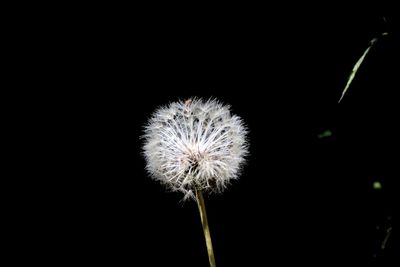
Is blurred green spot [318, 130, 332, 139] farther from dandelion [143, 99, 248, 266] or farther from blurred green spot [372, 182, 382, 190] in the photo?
dandelion [143, 99, 248, 266]

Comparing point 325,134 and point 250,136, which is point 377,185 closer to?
point 325,134

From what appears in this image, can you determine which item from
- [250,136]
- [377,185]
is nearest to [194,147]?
[250,136]

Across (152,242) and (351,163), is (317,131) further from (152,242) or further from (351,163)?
(152,242)

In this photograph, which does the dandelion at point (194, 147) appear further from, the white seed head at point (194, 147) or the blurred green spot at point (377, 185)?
the blurred green spot at point (377, 185)

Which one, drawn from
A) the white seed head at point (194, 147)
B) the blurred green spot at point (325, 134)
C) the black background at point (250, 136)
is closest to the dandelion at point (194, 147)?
the white seed head at point (194, 147)

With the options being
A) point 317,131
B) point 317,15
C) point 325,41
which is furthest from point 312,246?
point 317,15

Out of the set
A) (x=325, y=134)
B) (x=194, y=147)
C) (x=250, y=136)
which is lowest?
(x=194, y=147)

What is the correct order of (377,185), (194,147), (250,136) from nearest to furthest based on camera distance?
(194,147) → (377,185) → (250,136)
